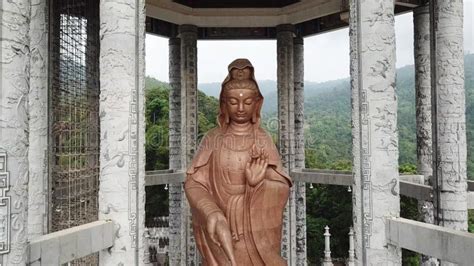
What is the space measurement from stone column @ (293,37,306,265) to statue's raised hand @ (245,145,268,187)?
7.87 meters

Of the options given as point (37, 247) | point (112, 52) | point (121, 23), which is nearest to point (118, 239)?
point (37, 247)

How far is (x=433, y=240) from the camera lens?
19.8 feet

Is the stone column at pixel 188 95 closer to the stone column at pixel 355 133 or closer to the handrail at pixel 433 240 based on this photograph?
the stone column at pixel 355 133

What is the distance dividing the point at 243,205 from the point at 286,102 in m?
8.24

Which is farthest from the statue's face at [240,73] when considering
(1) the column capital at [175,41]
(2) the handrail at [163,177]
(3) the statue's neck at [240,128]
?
(1) the column capital at [175,41]

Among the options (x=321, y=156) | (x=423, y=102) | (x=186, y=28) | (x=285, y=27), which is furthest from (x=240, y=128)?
(x=321, y=156)

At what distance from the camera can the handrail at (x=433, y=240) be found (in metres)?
5.59

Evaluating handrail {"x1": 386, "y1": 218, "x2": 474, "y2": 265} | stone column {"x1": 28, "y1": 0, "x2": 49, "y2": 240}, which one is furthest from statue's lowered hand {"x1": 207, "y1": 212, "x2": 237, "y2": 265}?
stone column {"x1": 28, "y1": 0, "x2": 49, "y2": 240}

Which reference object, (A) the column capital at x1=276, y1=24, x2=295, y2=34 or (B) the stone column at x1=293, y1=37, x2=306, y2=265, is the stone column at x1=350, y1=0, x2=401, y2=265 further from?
(A) the column capital at x1=276, y1=24, x2=295, y2=34

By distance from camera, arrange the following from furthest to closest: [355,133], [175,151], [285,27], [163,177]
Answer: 1. [285,27]
2. [175,151]
3. [163,177]
4. [355,133]

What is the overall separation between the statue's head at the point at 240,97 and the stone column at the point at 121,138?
4.92ft

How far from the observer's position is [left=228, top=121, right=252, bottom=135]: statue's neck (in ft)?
24.1

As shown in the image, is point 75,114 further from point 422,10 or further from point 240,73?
point 422,10

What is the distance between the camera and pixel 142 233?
6.86 m
